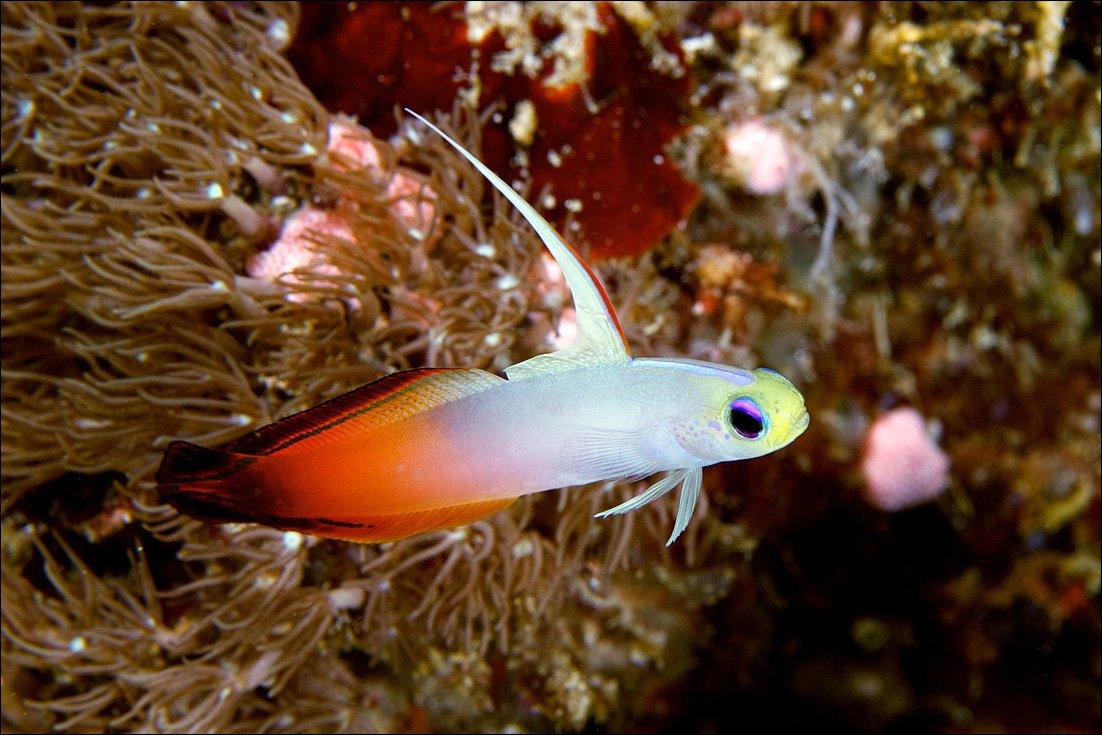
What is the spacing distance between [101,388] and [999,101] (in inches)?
176

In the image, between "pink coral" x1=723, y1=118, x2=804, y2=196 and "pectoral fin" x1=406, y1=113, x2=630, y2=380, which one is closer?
"pectoral fin" x1=406, y1=113, x2=630, y2=380

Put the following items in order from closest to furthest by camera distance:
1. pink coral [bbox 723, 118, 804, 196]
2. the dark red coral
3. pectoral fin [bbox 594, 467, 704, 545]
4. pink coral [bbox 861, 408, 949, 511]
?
→ pectoral fin [bbox 594, 467, 704, 545]
the dark red coral
pink coral [bbox 723, 118, 804, 196]
pink coral [bbox 861, 408, 949, 511]

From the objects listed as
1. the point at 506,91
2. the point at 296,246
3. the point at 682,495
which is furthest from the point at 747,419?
the point at 506,91

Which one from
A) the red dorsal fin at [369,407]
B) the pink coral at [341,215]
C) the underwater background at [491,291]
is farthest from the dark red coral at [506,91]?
the red dorsal fin at [369,407]

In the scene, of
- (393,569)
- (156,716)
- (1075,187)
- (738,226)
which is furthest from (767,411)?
(1075,187)

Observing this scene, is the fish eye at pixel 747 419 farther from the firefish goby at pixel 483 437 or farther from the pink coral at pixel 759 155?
the pink coral at pixel 759 155

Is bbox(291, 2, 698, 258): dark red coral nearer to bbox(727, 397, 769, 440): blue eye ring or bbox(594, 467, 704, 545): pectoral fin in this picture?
bbox(594, 467, 704, 545): pectoral fin

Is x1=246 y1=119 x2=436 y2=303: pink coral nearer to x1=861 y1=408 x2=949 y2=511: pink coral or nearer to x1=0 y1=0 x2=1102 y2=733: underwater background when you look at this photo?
x1=0 y1=0 x2=1102 y2=733: underwater background

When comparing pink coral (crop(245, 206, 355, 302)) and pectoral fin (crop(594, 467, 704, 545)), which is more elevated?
pectoral fin (crop(594, 467, 704, 545))

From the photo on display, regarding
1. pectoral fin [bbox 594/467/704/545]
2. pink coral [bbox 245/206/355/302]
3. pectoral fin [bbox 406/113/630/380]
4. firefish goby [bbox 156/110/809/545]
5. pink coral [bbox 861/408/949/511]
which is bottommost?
pink coral [bbox 861/408/949/511]

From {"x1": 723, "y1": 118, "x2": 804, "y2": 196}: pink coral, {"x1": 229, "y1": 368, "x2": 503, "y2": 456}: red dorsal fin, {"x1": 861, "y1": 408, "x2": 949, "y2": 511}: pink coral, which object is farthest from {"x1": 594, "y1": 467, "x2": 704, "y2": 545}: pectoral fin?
{"x1": 861, "y1": 408, "x2": 949, "y2": 511}: pink coral

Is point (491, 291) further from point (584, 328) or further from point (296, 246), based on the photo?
point (584, 328)

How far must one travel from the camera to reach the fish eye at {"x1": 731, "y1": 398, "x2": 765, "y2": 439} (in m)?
1.19

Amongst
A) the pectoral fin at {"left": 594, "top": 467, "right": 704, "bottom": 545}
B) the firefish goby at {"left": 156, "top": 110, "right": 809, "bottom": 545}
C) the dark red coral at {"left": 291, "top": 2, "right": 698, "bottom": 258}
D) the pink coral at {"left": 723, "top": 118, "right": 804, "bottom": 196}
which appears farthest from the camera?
the pink coral at {"left": 723, "top": 118, "right": 804, "bottom": 196}
